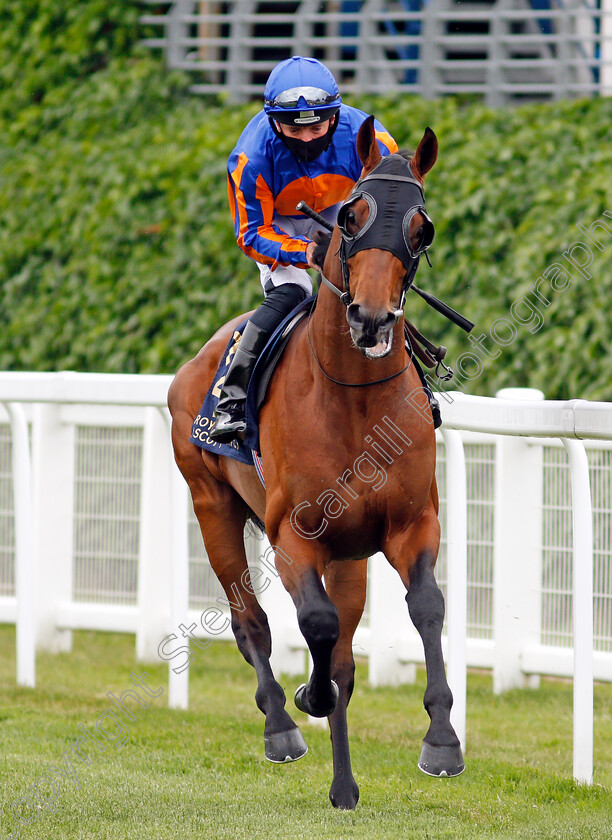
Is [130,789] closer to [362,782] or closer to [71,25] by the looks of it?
[362,782]

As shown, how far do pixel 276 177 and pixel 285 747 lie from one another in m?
1.86

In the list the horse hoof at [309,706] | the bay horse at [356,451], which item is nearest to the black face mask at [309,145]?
the bay horse at [356,451]

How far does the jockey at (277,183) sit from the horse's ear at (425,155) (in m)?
0.55

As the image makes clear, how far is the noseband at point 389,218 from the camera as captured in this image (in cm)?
340

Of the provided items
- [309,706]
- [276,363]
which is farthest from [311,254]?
[309,706]

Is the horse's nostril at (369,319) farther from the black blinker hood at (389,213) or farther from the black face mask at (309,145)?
the black face mask at (309,145)

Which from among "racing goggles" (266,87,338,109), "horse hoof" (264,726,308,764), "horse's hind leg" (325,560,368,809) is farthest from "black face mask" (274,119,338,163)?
"horse hoof" (264,726,308,764)

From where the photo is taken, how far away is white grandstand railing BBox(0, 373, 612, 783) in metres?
4.32

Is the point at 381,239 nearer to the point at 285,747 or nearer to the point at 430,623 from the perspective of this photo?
the point at 430,623

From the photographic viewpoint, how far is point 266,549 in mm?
4930

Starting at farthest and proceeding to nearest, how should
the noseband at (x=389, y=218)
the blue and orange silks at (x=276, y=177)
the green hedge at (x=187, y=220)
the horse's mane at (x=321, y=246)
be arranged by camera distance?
the green hedge at (x=187, y=220), the blue and orange silks at (x=276, y=177), the horse's mane at (x=321, y=246), the noseband at (x=389, y=218)

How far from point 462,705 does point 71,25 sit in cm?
712

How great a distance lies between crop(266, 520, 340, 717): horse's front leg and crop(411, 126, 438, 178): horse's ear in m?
1.11

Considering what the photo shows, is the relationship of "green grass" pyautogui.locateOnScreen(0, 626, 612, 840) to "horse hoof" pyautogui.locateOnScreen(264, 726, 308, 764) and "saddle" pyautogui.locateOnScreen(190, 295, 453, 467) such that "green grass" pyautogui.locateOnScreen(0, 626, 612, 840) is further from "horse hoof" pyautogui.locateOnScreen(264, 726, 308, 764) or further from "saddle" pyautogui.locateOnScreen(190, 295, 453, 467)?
"saddle" pyautogui.locateOnScreen(190, 295, 453, 467)
